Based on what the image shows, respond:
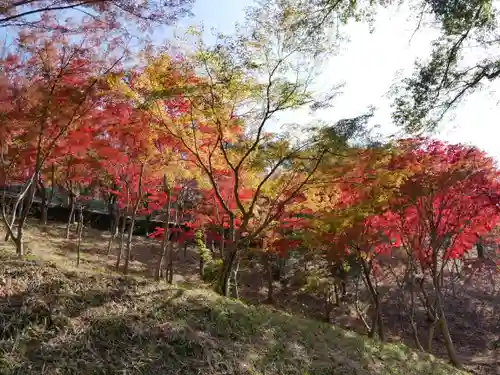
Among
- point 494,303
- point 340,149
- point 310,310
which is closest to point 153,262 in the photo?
point 310,310

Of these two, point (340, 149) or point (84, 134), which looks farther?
point (84, 134)

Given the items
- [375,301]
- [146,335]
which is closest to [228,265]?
[146,335]

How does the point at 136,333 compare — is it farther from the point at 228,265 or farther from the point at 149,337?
the point at 228,265

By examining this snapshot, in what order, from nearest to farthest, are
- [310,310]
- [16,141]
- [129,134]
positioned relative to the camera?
[16,141] < [129,134] < [310,310]

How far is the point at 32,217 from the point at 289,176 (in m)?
22.0

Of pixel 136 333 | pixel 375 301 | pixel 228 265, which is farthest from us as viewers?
pixel 375 301

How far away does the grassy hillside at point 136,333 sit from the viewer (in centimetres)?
354

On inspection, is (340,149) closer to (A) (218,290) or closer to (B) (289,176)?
(B) (289,176)

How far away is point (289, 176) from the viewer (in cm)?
843

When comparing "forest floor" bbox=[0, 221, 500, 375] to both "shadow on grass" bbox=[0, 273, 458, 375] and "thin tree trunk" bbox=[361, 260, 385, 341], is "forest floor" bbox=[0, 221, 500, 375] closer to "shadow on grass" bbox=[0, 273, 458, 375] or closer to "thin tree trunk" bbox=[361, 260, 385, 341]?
"shadow on grass" bbox=[0, 273, 458, 375]

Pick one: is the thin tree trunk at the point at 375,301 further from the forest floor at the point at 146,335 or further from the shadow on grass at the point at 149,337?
the shadow on grass at the point at 149,337

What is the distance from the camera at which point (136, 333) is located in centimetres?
416

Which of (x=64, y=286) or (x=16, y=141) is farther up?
(x=16, y=141)

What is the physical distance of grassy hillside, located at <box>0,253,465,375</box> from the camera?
3545mm
